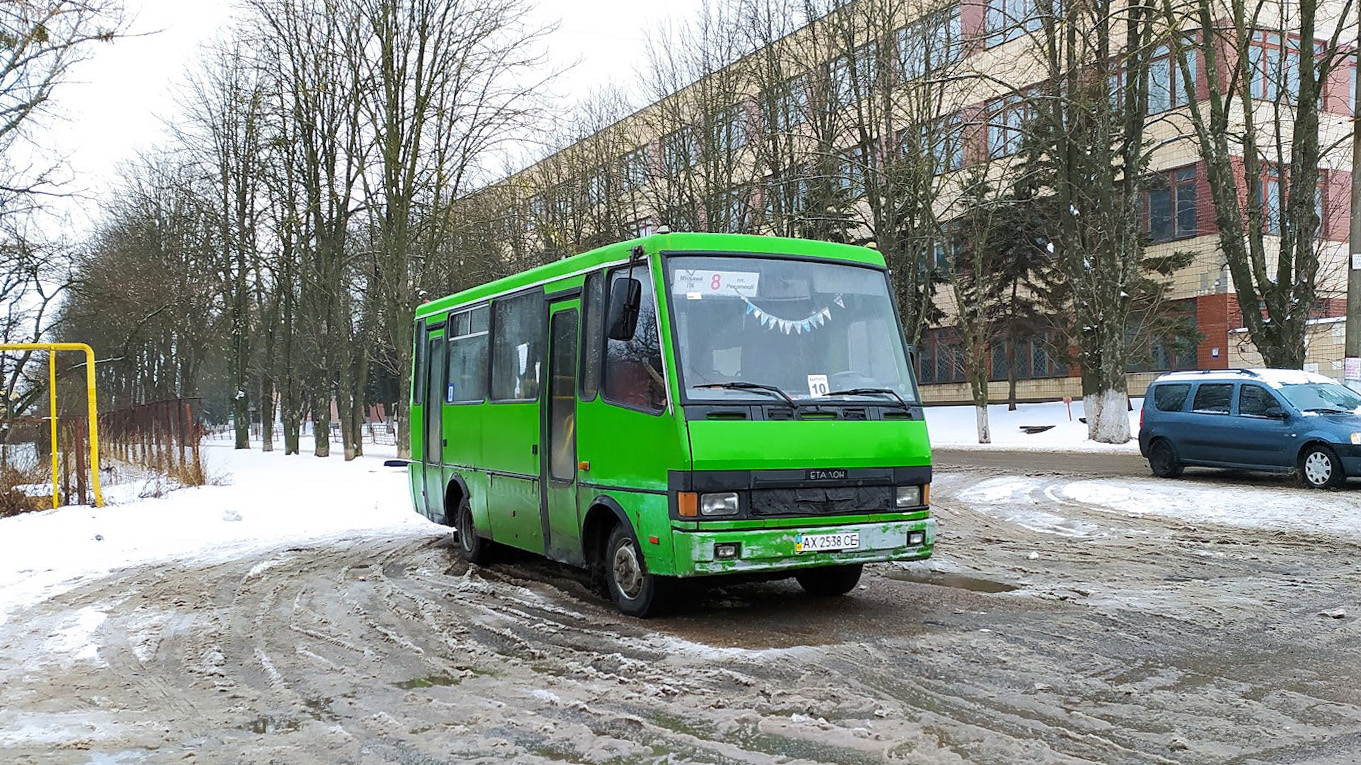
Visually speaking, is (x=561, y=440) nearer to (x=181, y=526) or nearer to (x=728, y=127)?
(x=181, y=526)

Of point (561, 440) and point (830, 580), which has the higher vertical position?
point (561, 440)

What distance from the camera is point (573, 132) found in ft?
124

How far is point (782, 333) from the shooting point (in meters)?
7.73

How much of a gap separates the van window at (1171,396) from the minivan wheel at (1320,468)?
89.9 inches

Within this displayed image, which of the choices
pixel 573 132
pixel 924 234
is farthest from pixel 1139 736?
pixel 573 132

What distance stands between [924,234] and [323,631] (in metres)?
25.2

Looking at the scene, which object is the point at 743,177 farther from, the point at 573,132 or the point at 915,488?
the point at 915,488

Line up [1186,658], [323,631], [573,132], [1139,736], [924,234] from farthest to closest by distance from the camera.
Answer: [573,132], [924,234], [323,631], [1186,658], [1139,736]

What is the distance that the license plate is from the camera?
24.0 feet

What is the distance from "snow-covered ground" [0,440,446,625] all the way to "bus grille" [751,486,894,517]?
599 centimetres

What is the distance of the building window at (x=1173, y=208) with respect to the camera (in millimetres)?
40594

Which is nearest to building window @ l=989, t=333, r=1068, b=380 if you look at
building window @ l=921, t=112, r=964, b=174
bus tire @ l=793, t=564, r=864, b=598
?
building window @ l=921, t=112, r=964, b=174

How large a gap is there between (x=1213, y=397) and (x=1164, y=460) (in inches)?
55.2

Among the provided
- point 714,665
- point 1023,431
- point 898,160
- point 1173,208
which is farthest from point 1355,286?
point 1173,208
